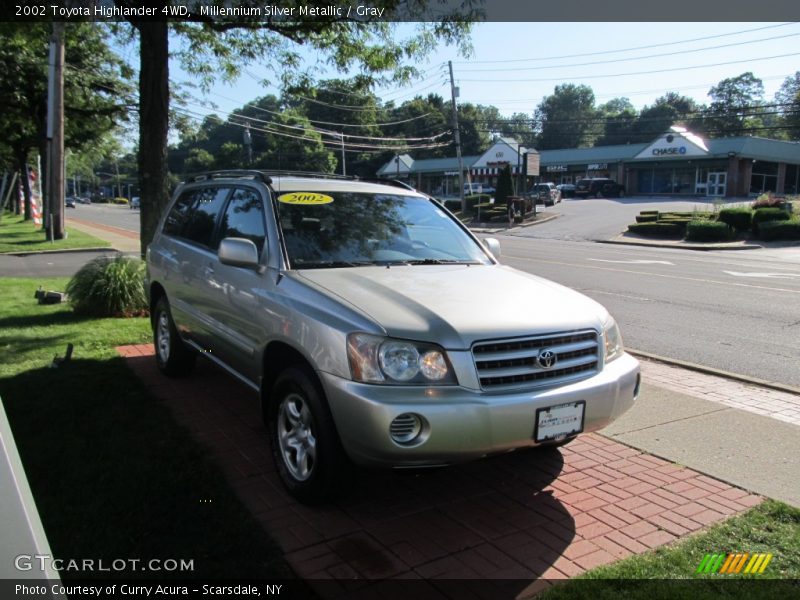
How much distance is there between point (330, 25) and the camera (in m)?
11.0

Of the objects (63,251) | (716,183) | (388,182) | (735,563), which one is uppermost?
(716,183)

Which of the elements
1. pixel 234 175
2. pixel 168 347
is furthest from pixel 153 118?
pixel 234 175

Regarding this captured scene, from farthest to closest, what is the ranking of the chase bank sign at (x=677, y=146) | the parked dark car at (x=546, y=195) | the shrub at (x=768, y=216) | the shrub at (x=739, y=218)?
the chase bank sign at (x=677, y=146), the parked dark car at (x=546, y=195), the shrub at (x=739, y=218), the shrub at (x=768, y=216)

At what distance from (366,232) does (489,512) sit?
2046 millimetres

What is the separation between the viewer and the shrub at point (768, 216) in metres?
28.1

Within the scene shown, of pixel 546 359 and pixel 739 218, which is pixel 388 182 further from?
pixel 739 218

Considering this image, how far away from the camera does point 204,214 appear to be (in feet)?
18.3

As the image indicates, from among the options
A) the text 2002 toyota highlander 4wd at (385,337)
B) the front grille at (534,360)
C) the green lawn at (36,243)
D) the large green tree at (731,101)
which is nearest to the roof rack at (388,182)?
the text 2002 toyota highlander 4wd at (385,337)

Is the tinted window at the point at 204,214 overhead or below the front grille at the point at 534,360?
overhead

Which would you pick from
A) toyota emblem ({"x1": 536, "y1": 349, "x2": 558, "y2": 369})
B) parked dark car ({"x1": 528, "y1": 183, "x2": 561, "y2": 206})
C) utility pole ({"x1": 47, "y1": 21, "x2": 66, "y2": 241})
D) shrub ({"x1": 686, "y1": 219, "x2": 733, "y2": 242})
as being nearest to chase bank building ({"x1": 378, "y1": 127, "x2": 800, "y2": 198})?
parked dark car ({"x1": 528, "y1": 183, "x2": 561, "y2": 206})

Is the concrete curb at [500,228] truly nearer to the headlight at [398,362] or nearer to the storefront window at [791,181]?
the storefront window at [791,181]

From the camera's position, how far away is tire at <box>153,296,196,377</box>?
6.03 metres

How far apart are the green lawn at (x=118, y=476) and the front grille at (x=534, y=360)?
1372 millimetres

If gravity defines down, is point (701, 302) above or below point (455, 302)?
below
